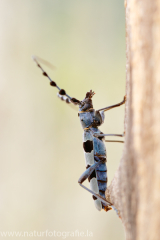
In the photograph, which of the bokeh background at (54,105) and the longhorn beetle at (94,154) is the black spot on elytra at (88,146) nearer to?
the longhorn beetle at (94,154)

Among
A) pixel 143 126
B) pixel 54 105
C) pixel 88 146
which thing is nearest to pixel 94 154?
pixel 88 146

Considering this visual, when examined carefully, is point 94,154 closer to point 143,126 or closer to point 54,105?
point 143,126

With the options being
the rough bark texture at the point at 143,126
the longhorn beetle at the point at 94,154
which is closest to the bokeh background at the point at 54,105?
the longhorn beetle at the point at 94,154

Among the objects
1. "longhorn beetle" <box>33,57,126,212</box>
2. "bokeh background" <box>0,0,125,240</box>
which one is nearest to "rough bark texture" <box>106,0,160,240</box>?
"longhorn beetle" <box>33,57,126,212</box>

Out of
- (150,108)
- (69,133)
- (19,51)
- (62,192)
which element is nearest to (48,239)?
(62,192)

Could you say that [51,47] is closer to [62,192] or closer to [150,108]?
[62,192]
